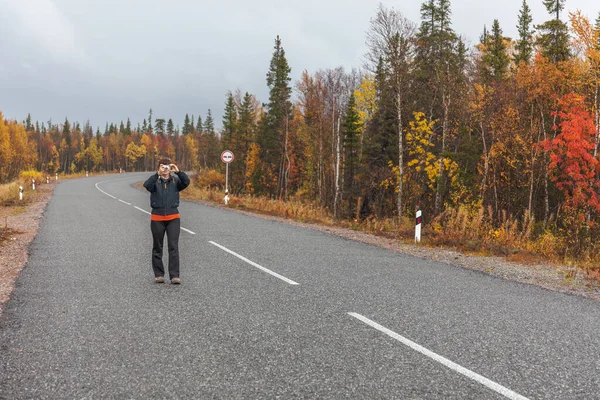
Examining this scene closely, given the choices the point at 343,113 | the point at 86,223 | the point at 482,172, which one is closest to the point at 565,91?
the point at 482,172

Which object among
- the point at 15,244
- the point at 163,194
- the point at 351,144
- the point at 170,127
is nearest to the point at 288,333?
the point at 163,194

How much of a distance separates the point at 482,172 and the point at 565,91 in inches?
207

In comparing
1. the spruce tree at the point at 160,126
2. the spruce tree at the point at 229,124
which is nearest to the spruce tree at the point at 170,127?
the spruce tree at the point at 160,126

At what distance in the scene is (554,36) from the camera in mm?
27109

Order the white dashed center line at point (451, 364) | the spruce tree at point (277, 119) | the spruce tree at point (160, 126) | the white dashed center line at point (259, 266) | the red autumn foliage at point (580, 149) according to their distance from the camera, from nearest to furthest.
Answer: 1. the white dashed center line at point (451, 364)
2. the white dashed center line at point (259, 266)
3. the red autumn foliage at point (580, 149)
4. the spruce tree at point (277, 119)
5. the spruce tree at point (160, 126)

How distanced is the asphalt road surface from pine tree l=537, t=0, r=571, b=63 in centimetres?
2435

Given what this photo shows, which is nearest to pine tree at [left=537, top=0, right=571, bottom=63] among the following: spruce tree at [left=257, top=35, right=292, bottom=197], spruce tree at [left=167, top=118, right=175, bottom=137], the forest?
the forest

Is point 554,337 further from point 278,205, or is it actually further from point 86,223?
point 278,205

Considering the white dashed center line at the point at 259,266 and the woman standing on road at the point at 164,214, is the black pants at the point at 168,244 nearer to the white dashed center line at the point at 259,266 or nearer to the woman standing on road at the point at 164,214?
the woman standing on road at the point at 164,214

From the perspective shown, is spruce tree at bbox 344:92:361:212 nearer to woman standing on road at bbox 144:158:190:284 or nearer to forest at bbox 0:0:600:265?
forest at bbox 0:0:600:265

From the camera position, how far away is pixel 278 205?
68.7 feet

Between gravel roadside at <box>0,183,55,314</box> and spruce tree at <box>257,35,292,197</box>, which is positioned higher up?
spruce tree at <box>257,35,292,197</box>

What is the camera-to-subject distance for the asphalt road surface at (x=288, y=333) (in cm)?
322

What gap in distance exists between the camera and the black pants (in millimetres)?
6517
